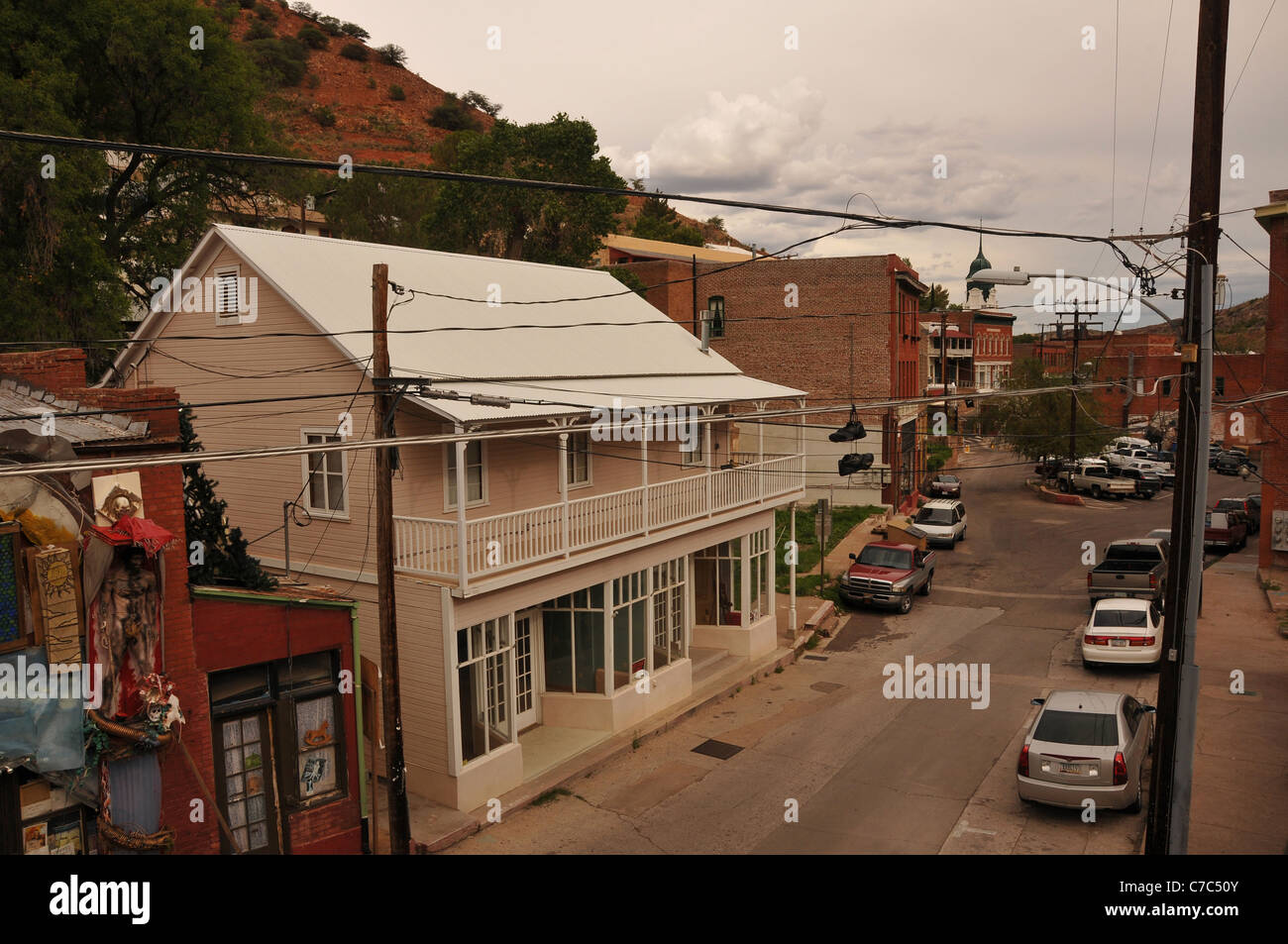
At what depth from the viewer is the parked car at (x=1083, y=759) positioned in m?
14.0

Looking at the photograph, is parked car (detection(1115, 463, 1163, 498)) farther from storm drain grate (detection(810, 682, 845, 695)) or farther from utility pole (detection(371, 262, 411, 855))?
utility pole (detection(371, 262, 411, 855))

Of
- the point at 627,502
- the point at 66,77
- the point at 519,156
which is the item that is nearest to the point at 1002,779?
the point at 627,502

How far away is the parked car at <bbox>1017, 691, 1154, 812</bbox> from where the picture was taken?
14.0 metres

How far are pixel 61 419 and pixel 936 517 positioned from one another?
3260 cm

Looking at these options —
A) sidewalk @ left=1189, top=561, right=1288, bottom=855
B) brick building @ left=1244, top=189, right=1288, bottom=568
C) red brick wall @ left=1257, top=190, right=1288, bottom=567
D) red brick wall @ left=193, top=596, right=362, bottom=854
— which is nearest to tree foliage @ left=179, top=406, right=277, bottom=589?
red brick wall @ left=193, top=596, right=362, bottom=854

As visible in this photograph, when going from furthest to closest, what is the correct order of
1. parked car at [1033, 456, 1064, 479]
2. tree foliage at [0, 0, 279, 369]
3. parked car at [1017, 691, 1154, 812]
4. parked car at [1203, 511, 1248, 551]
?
parked car at [1033, 456, 1064, 479]
parked car at [1203, 511, 1248, 551]
tree foliage at [0, 0, 279, 369]
parked car at [1017, 691, 1154, 812]

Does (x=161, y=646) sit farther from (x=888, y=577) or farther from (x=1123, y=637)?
(x=888, y=577)

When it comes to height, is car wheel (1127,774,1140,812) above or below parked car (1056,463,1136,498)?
below

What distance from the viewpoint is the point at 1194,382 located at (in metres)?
12.2

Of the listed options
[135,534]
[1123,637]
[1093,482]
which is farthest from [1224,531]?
[135,534]

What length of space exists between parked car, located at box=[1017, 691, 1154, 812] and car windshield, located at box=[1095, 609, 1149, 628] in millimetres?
7833

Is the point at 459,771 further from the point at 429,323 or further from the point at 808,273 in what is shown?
the point at 808,273

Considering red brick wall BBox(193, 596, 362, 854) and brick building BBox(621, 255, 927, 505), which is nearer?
red brick wall BBox(193, 596, 362, 854)

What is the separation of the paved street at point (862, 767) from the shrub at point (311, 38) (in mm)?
117553
